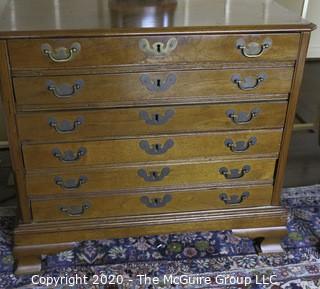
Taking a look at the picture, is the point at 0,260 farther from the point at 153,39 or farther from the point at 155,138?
the point at 153,39

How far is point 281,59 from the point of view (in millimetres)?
1348

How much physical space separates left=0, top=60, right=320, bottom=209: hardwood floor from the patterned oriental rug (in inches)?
9.7

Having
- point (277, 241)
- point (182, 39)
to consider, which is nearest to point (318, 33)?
point (277, 241)

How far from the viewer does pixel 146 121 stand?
1392 mm

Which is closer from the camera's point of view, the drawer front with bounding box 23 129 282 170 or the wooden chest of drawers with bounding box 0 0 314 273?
the wooden chest of drawers with bounding box 0 0 314 273

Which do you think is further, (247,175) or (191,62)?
(247,175)

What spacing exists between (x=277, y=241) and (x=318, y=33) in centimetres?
157

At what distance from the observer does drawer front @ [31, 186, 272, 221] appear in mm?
1508

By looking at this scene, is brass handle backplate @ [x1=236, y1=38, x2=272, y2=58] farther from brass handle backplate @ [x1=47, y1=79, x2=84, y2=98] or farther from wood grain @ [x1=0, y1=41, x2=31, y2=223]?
wood grain @ [x1=0, y1=41, x2=31, y2=223]

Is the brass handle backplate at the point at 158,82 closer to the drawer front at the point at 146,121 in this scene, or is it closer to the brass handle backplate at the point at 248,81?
the drawer front at the point at 146,121

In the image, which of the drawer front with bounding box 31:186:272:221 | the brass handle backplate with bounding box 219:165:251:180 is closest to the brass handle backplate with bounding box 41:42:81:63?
the drawer front with bounding box 31:186:272:221

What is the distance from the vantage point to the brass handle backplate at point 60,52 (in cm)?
123

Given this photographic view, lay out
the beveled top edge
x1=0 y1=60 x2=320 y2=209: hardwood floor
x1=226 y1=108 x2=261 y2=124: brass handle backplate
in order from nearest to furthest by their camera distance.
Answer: the beveled top edge, x1=226 y1=108 x2=261 y2=124: brass handle backplate, x1=0 y1=60 x2=320 y2=209: hardwood floor

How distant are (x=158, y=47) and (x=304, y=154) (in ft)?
4.55
